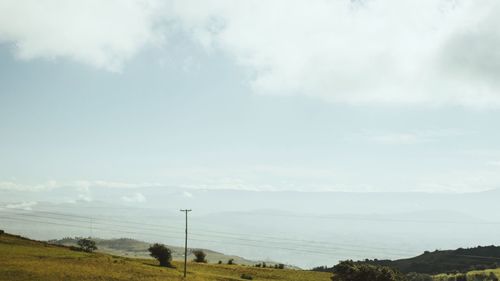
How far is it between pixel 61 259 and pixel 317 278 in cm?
5909

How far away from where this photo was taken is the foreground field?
76.6 metres

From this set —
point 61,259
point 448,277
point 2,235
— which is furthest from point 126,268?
point 448,277

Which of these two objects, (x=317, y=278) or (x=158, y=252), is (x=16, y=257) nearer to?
(x=158, y=252)

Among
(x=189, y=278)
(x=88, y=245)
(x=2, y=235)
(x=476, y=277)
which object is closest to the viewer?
(x=189, y=278)

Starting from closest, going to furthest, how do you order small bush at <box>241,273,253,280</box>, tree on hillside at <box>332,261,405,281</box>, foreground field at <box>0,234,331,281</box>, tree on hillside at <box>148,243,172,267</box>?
foreground field at <box>0,234,331,281</box>
tree on hillside at <box>332,261,405,281</box>
small bush at <box>241,273,253,280</box>
tree on hillside at <box>148,243,172,267</box>

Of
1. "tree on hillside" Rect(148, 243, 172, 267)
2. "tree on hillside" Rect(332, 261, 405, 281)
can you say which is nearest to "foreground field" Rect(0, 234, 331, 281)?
"tree on hillside" Rect(148, 243, 172, 267)

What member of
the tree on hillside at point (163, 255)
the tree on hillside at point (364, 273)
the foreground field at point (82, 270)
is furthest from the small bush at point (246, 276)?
the tree on hillside at point (163, 255)

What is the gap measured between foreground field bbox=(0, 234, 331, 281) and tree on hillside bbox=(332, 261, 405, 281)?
10.6 metres

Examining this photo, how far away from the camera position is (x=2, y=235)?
123500 mm

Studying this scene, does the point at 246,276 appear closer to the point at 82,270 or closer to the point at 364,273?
the point at 364,273

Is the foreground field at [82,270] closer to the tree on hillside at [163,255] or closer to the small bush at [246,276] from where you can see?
the small bush at [246,276]

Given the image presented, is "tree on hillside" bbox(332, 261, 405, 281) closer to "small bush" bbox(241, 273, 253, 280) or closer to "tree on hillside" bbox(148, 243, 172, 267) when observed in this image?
"small bush" bbox(241, 273, 253, 280)

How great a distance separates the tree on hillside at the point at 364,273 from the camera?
3738 inches

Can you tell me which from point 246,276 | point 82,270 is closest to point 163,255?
point 246,276
